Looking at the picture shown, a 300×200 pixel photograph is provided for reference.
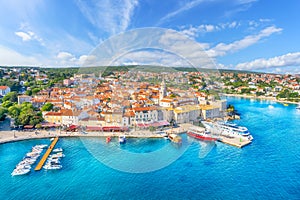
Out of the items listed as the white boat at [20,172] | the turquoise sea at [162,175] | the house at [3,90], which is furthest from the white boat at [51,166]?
the house at [3,90]

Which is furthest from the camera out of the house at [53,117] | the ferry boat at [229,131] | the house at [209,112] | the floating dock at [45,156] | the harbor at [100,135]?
the house at [209,112]

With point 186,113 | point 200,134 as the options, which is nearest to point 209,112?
point 186,113

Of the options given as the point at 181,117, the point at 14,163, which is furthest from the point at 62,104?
the point at 181,117

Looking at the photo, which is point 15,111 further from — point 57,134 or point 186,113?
point 186,113

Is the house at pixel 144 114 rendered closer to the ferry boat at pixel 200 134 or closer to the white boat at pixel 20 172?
the ferry boat at pixel 200 134

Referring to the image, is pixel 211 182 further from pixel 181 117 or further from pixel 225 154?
pixel 181 117

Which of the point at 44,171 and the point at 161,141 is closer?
the point at 44,171

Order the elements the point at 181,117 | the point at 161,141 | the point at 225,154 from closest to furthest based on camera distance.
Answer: the point at 225,154 < the point at 161,141 < the point at 181,117

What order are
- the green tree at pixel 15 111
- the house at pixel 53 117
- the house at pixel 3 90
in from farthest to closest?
the house at pixel 3 90, the green tree at pixel 15 111, the house at pixel 53 117

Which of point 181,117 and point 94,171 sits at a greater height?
point 181,117
